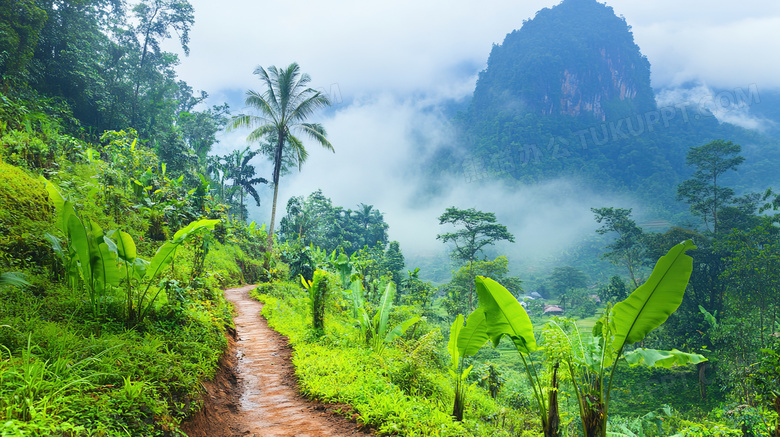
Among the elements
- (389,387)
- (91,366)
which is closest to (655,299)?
(389,387)

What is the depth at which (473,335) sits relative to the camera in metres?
3.86

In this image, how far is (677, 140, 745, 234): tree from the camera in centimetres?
2436

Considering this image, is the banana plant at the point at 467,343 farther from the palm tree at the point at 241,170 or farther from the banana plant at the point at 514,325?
the palm tree at the point at 241,170

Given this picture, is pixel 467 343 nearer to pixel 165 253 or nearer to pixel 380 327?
pixel 380 327

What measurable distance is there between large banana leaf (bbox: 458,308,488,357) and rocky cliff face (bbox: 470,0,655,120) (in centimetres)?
12482

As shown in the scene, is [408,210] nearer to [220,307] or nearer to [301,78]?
[301,78]

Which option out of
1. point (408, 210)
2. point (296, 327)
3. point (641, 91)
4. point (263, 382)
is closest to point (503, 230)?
point (296, 327)

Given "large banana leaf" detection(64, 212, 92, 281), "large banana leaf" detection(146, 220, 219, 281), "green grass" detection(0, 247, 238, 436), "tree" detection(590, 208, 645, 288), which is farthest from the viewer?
"tree" detection(590, 208, 645, 288)

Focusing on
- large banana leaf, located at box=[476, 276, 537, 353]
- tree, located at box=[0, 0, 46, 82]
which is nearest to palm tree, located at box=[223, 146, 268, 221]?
tree, located at box=[0, 0, 46, 82]

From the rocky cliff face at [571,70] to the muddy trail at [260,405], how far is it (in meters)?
125

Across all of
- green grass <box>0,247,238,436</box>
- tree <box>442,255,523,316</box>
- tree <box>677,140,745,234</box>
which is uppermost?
tree <box>677,140,745,234</box>

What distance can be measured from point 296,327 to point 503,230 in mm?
27004

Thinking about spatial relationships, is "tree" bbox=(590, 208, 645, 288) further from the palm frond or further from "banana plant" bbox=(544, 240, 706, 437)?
"banana plant" bbox=(544, 240, 706, 437)

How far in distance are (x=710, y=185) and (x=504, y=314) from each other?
31.8 metres
